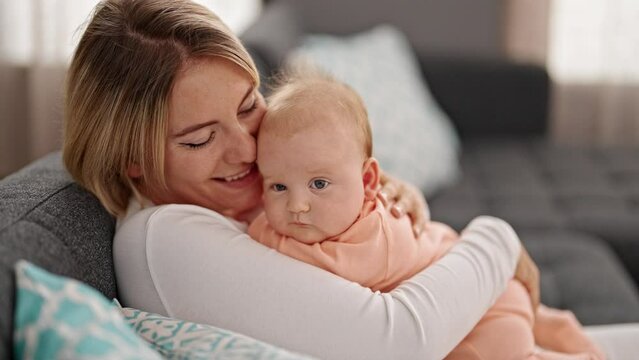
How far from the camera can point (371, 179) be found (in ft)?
4.89

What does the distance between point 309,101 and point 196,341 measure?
443 millimetres

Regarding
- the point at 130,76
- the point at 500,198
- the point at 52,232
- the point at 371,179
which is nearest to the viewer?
the point at 52,232

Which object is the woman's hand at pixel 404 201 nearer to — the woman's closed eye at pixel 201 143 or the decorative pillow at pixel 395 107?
the woman's closed eye at pixel 201 143

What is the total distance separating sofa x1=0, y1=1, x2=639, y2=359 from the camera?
1.29 metres

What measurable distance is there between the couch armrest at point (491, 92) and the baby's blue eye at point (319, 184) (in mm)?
2121

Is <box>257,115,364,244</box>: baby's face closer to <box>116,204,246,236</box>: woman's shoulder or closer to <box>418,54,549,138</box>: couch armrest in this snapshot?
<box>116,204,246,236</box>: woman's shoulder

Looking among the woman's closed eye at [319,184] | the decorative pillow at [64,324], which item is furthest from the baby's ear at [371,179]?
the decorative pillow at [64,324]

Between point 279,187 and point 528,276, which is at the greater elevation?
point 279,187

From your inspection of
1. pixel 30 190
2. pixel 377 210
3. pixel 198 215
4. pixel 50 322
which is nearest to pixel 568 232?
pixel 377 210

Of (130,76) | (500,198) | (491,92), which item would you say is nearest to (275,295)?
(130,76)

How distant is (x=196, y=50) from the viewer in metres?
1.41

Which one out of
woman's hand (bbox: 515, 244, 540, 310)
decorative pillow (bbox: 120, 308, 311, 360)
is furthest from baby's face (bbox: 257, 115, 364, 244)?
woman's hand (bbox: 515, 244, 540, 310)

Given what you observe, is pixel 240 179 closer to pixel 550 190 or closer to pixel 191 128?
pixel 191 128

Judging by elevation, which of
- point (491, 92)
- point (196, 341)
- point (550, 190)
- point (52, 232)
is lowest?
point (550, 190)
